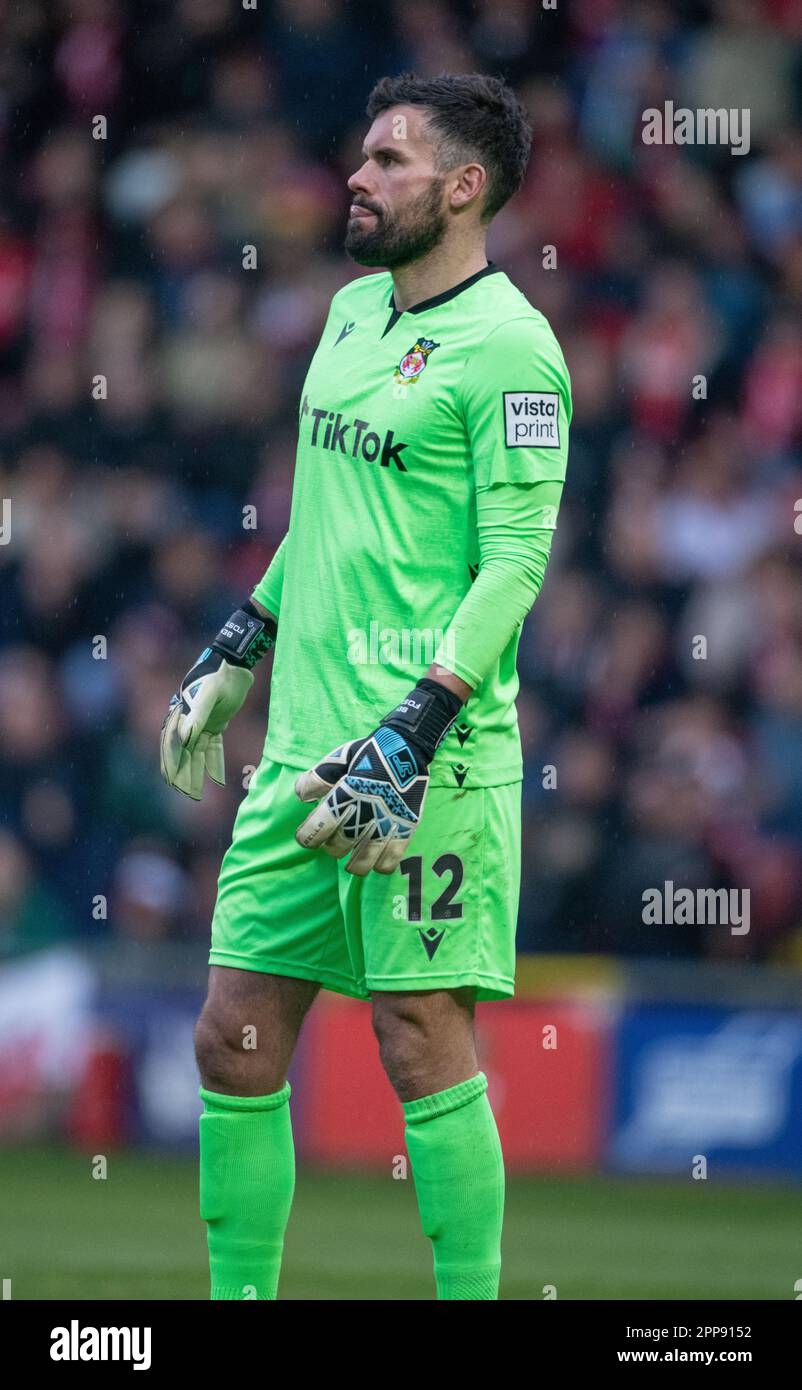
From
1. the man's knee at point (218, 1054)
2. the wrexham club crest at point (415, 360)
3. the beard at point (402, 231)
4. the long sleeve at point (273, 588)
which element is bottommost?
the man's knee at point (218, 1054)

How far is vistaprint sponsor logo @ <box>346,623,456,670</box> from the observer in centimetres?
356

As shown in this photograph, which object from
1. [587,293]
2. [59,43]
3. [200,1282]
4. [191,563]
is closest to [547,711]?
[191,563]

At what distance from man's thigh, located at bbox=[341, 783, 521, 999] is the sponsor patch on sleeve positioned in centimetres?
58

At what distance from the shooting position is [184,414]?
30.5 feet

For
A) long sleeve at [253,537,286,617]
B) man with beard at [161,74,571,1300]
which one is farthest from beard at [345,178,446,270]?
long sleeve at [253,537,286,617]

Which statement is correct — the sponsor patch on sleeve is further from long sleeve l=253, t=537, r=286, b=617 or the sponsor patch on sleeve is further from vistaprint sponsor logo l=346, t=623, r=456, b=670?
long sleeve l=253, t=537, r=286, b=617

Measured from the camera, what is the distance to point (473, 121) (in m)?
3.64

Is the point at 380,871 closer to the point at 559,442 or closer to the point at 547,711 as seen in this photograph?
the point at 559,442

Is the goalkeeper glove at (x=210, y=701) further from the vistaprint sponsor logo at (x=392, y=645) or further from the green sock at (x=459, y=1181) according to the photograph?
the green sock at (x=459, y=1181)

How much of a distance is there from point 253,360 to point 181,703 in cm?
569

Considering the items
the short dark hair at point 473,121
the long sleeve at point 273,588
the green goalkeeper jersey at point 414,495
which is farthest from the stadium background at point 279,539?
the short dark hair at point 473,121

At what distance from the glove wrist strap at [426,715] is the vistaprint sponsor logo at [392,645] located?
5.4 inches

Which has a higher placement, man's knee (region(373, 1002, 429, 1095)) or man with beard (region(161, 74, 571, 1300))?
man with beard (region(161, 74, 571, 1300))

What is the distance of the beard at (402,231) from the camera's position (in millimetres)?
3615
